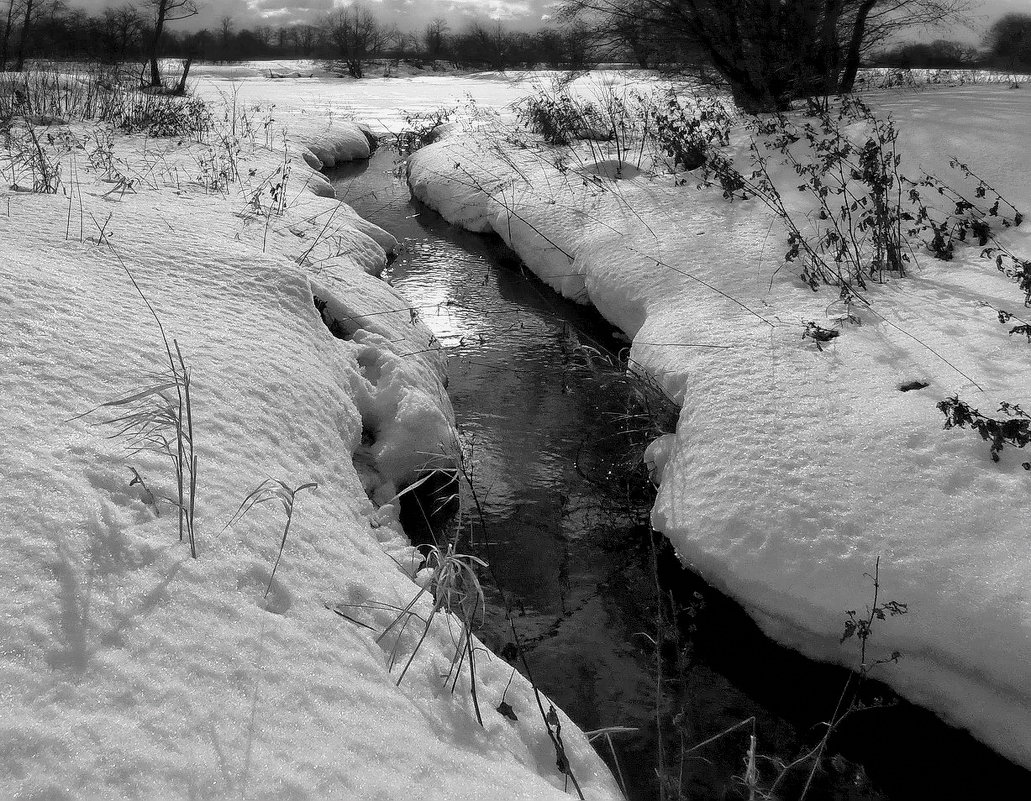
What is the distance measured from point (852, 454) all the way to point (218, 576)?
2503 mm

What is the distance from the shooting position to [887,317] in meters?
4.21

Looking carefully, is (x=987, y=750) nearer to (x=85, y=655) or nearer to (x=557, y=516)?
(x=557, y=516)

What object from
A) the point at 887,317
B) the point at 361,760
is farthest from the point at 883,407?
the point at 361,760

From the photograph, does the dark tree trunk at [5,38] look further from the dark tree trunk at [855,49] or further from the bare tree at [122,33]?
the dark tree trunk at [855,49]

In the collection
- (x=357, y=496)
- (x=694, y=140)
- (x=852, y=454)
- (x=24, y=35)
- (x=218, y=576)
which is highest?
(x=24, y=35)

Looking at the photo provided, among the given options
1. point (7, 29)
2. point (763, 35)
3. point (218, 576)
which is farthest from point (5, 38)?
point (218, 576)

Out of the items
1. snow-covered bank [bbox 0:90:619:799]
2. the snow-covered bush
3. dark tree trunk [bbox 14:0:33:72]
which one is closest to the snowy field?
snow-covered bank [bbox 0:90:619:799]

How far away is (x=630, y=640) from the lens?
9.63ft

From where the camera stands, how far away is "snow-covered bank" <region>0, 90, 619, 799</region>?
1.48 meters

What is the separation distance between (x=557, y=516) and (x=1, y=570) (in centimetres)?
240

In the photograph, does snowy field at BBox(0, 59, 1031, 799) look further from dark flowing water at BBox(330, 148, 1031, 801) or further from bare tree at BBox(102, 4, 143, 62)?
bare tree at BBox(102, 4, 143, 62)

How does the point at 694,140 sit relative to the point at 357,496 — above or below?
above

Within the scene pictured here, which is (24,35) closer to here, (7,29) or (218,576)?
(7,29)

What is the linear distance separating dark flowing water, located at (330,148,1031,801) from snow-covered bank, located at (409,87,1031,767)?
0.48ft
